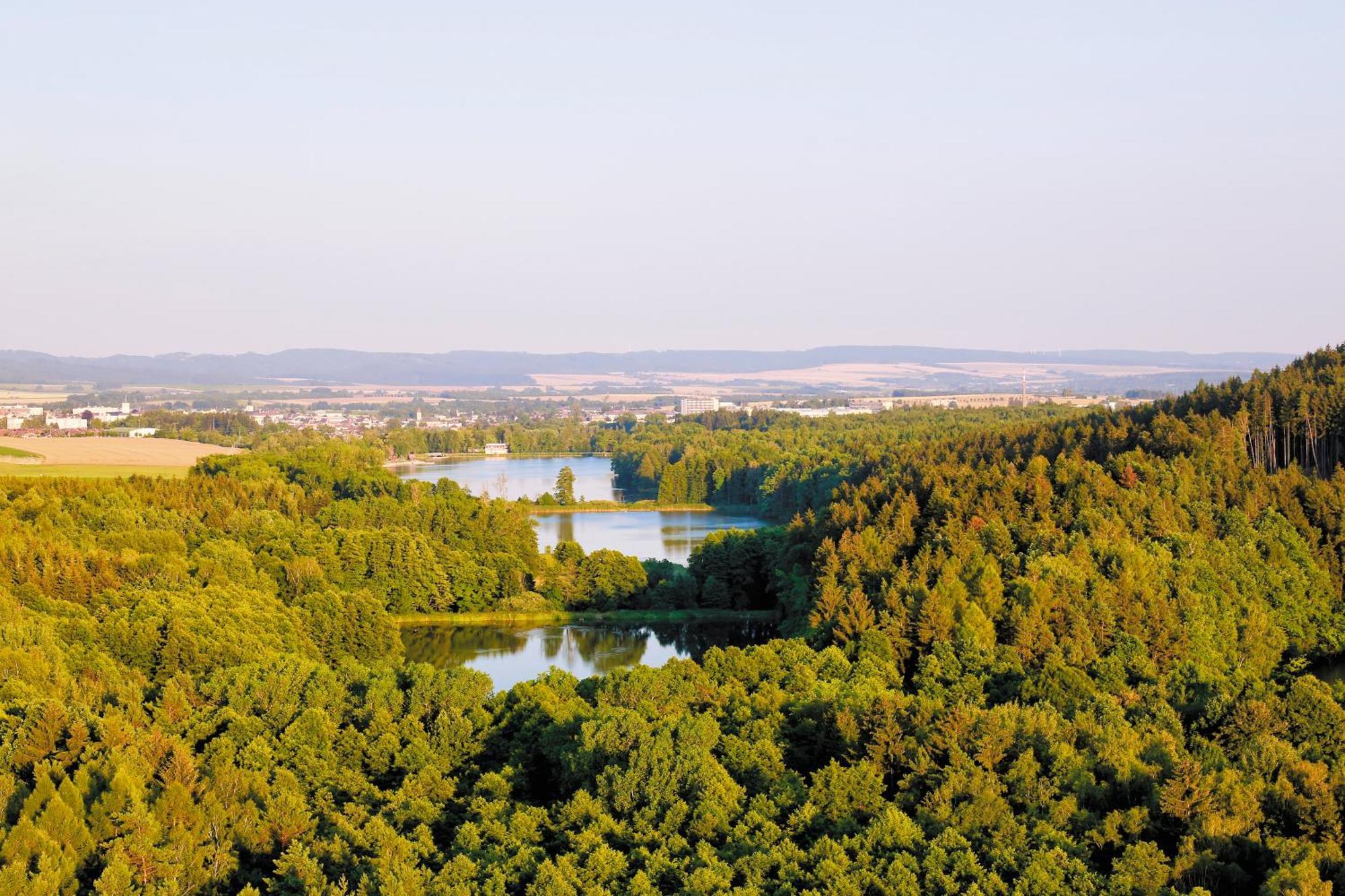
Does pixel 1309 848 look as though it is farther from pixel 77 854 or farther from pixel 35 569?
pixel 35 569

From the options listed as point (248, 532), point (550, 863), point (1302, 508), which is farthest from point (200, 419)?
point (550, 863)

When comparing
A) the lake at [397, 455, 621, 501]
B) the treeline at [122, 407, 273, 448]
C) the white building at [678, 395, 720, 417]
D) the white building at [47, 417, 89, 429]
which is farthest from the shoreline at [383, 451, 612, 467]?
the white building at [678, 395, 720, 417]

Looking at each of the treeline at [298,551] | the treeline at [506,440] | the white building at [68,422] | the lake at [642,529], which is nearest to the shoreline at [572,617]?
the treeline at [298,551]

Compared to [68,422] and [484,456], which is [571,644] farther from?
[68,422]

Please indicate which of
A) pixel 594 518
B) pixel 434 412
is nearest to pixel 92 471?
pixel 594 518

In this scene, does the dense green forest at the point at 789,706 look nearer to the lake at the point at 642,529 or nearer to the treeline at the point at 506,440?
the lake at the point at 642,529

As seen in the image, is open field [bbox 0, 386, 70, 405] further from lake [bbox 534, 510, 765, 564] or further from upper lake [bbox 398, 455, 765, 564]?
lake [bbox 534, 510, 765, 564]
